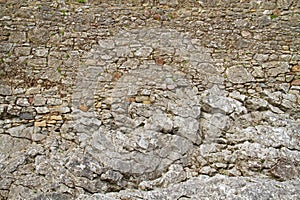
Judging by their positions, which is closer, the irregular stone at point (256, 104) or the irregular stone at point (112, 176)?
the irregular stone at point (112, 176)

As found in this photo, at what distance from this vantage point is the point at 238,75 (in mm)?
4215

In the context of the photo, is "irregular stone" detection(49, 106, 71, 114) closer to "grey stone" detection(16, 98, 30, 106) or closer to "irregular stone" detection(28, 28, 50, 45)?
"grey stone" detection(16, 98, 30, 106)

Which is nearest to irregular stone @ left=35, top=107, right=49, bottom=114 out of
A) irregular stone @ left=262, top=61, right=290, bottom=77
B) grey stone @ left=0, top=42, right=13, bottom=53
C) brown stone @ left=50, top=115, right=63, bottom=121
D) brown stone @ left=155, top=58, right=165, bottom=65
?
brown stone @ left=50, top=115, right=63, bottom=121

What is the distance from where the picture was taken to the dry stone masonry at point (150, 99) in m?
3.39

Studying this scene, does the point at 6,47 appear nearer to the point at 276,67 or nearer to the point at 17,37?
the point at 17,37

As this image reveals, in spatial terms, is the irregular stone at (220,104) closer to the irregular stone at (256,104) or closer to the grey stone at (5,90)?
the irregular stone at (256,104)

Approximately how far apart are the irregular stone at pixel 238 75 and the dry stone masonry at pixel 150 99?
0.05 ft

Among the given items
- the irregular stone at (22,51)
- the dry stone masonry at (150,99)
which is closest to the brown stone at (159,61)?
the dry stone masonry at (150,99)

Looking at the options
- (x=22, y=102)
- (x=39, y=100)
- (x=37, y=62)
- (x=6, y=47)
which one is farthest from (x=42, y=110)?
(x=6, y=47)

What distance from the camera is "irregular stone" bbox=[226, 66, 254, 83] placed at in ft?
13.7

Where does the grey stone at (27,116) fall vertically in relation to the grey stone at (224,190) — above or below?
above

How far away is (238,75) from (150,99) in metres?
1.21

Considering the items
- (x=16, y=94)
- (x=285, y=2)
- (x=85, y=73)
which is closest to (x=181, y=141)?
(x=85, y=73)

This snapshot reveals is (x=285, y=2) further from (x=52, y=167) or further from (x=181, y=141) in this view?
(x=52, y=167)
